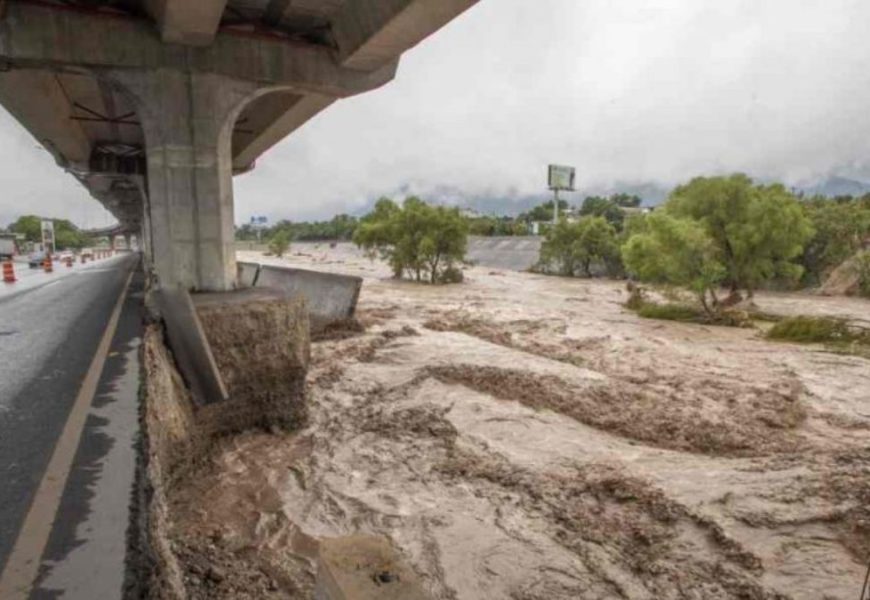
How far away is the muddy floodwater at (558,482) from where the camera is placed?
6254mm

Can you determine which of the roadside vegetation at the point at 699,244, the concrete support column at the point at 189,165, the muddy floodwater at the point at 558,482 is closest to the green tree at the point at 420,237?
the roadside vegetation at the point at 699,244

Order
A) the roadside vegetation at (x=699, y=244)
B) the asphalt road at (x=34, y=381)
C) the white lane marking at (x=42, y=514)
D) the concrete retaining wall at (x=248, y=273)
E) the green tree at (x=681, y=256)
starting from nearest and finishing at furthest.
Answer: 1. the white lane marking at (x=42, y=514)
2. the asphalt road at (x=34, y=381)
3. the concrete retaining wall at (x=248, y=273)
4. the green tree at (x=681, y=256)
5. the roadside vegetation at (x=699, y=244)

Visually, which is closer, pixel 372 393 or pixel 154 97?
pixel 154 97

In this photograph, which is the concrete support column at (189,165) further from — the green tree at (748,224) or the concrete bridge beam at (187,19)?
the green tree at (748,224)

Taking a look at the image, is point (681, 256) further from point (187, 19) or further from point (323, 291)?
point (187, 19)

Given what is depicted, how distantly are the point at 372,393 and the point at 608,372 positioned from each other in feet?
23.5

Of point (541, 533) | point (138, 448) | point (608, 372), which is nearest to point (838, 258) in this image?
point (608, 372)

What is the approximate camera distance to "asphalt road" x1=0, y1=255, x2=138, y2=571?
4.14 meters

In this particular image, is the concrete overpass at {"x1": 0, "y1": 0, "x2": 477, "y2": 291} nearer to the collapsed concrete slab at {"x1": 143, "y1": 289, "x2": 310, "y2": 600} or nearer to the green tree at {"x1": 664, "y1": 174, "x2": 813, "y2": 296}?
the collapsed concrete slab at {"x1": 143, "y1": 289, "x2": 310, "y2": 600}

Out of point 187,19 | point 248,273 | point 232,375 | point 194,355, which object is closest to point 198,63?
point 187,19

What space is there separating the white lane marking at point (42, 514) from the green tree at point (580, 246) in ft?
174

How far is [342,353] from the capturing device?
17.5 m

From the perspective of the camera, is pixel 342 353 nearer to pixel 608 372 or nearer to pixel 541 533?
pixel 608 372

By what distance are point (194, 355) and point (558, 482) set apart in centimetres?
606
